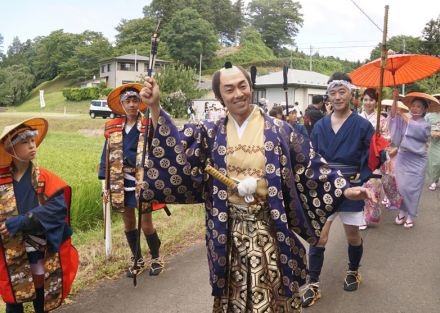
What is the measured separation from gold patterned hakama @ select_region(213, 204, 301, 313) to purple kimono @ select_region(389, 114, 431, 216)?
4715 mm

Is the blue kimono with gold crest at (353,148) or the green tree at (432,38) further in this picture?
the green tree at (432,38)

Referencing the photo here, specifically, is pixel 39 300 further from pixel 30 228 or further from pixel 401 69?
pixel 401 69

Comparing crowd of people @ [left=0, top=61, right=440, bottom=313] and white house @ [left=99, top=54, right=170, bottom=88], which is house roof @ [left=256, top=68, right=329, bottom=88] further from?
crowd of people @ [left=0, top=61, right=440, bottom=313]

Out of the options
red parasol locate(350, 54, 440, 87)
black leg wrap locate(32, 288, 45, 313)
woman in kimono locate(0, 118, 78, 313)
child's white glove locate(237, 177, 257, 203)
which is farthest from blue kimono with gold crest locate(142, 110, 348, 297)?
red parasol locate(350, 54, 440, 87)

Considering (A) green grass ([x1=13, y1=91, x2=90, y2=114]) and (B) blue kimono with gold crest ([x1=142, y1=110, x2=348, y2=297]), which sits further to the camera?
(A) green grass ([x1=13, y1=91, x2=90, y2=114])

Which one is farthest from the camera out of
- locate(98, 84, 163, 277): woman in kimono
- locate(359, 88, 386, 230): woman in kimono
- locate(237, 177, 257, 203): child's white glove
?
locate(359, 88, 386, 230): woman in kimono

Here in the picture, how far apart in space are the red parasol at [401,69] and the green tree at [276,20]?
7225 cm

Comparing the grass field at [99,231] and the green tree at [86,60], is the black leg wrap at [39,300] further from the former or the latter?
the green tree at [86,60]

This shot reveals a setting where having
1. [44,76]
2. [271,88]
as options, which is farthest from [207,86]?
[44,76]

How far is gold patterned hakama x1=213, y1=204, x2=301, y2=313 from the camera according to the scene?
2.68 meters

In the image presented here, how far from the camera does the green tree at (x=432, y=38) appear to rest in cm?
2989

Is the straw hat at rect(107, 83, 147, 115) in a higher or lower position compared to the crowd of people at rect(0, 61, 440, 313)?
higher

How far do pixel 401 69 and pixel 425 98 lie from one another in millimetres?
1515

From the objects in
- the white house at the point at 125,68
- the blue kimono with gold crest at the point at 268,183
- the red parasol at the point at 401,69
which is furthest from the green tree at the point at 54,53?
the blue kimono with gold crest at the point at 268,183
